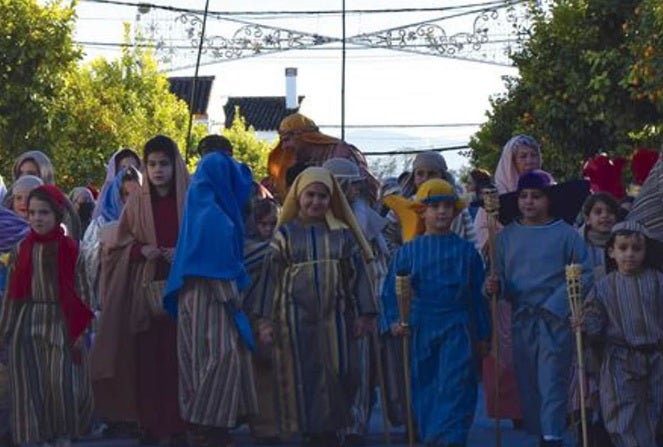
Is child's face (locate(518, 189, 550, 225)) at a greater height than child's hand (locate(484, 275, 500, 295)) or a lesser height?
greater

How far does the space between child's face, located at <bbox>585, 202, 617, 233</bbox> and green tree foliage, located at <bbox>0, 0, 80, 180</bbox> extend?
58.9 ft

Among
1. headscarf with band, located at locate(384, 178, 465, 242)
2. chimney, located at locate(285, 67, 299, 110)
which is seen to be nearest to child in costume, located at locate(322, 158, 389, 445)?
headscarf with band, located at locate(384, 178, 465, 242)

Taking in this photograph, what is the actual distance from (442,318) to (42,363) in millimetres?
2423

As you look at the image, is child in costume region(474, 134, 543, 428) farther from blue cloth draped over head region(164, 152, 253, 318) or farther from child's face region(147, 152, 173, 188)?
child's face region(147, 152, 173, 188)

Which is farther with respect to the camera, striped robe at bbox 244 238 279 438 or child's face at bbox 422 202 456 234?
striped robe at bbox 244 238 279 438

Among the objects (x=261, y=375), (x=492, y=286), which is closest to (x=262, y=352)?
(x=261, y=375)

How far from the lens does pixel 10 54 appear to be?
105 ft

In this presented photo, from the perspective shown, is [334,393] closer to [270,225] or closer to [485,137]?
[270,225]

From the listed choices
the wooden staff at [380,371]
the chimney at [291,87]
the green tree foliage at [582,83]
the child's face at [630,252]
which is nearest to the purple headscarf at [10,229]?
the wooden staff at [380,371]

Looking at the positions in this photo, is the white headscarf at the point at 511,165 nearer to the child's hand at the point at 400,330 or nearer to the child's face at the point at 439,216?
the child's face at the point at 439,216

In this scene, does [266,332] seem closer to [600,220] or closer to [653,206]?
[600,220]

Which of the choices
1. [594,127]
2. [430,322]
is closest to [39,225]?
[430,322]

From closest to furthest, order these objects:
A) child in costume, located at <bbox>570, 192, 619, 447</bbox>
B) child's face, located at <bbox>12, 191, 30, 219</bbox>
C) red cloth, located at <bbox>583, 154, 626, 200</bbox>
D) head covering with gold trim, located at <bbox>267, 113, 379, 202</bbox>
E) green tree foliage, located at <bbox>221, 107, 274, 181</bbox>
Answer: child in costume, located at <bbox>570, 192, 619, 447</bbox> < child's face, located at <bbox>12, 191, 30, 219</bbox> < red cloth, located at <bbox>583, 154, 626, 200</bbox> < head covering with gold trim, located at <bbox>267, 113, 379, 202</bbox> < green tree foliage, located at <bbox>221, 107, 274, 181</bbox>

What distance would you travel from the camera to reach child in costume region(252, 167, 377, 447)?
1413 centimetres
